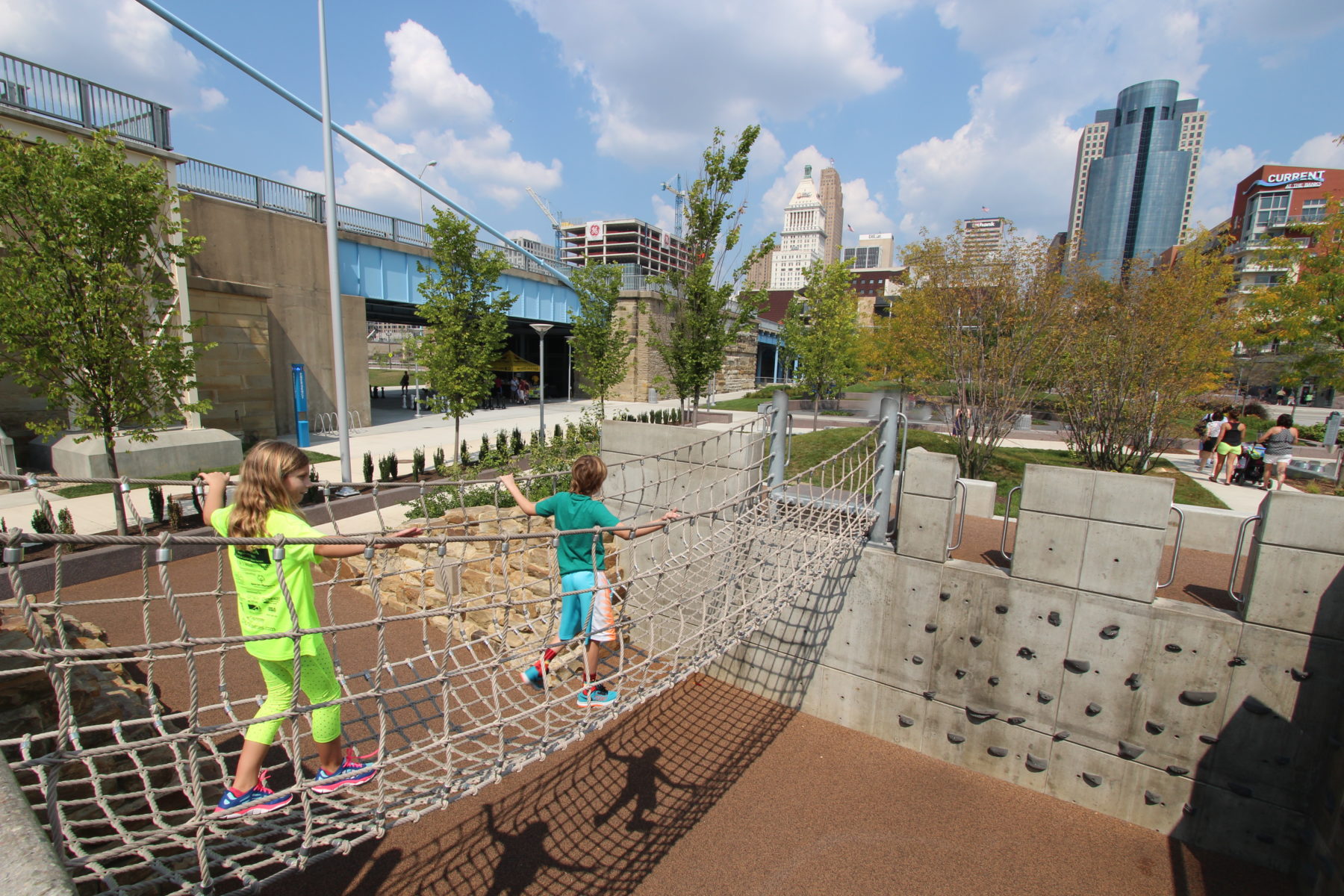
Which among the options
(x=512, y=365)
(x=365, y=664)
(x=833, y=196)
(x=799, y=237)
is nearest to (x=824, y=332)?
(x=512, y=365)

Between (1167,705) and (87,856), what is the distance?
209 inches

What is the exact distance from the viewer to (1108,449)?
9.08 metres

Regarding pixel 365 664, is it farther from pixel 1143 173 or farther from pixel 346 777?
pixel 1143 173

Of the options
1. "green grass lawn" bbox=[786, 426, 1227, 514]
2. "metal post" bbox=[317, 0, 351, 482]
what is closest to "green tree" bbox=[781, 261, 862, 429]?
"green grass lawn" bbox=[786, 426, 1227, 514]

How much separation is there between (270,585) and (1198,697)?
5129 mm

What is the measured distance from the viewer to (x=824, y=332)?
67.6ft

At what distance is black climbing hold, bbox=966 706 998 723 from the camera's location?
4512 mm

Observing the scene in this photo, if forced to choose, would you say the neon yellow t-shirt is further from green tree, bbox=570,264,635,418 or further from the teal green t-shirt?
green tree, bbox=570,264,635,418

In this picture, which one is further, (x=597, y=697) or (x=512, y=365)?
(x=512, y=365)

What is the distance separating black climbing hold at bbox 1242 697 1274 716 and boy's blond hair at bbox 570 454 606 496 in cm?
416

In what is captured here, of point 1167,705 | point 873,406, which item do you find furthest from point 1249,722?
point 873,406

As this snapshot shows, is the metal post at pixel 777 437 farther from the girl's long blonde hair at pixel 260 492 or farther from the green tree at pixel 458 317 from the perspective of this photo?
the green tree at pixel 458 317

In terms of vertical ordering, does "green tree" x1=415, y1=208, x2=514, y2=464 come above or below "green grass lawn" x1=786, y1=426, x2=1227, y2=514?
above

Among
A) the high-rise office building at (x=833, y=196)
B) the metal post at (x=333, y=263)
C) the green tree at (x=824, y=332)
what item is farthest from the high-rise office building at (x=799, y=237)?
the metal post at (x=333, y=263)
